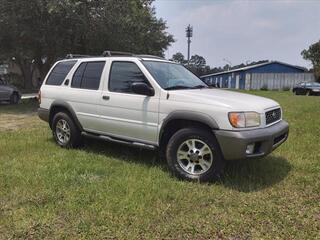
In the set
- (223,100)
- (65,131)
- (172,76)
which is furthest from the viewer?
(65,131)

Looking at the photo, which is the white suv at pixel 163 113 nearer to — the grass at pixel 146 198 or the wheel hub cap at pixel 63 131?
the wheel hub cap at pixel 63 131

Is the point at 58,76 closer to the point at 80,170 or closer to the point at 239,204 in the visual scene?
the point at 80,170

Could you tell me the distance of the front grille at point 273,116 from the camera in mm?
5999

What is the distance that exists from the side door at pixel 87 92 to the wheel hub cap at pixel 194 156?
1.91m

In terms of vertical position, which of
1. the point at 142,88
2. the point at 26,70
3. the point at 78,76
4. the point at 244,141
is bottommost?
the point at 244,141

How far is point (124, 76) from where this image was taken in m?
6.95

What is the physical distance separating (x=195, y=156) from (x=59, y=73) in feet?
12.3

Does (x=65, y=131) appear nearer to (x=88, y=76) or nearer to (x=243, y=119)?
(x=88, y=76)

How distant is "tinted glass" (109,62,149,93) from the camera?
22.1 ft

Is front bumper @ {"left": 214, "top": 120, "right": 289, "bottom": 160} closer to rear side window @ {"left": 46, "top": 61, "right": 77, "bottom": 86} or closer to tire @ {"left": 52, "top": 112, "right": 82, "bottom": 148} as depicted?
tire @ {"left": 52, "top": 112, "right": 82, "bottom": 148}

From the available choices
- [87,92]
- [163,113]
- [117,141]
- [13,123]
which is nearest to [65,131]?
[87,92]

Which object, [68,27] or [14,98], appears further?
[14,98]

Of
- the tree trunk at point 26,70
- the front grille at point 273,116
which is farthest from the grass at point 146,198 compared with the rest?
the tree trunk at point 26,70

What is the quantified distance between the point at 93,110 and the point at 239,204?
331 centimetres
